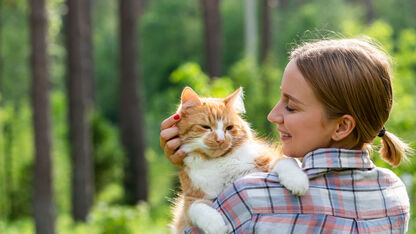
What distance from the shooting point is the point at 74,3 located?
1358 centimetres

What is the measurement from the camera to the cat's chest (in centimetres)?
238

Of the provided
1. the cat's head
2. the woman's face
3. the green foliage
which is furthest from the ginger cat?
the green foliage

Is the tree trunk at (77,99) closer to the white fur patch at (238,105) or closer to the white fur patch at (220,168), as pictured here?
the white fur patch at (238,105)

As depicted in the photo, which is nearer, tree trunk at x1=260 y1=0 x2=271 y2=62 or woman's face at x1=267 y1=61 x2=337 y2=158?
woman's face at x1=267 y1=61 x2=337 y2=158

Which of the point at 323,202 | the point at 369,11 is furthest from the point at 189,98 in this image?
the point at 369,11

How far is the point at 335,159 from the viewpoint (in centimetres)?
192

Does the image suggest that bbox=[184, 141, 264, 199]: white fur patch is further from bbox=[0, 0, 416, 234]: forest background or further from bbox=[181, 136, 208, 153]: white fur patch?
bbox=[0, 0, 416, 234]: forest background

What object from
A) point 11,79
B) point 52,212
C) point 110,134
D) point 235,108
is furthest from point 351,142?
point 11,79

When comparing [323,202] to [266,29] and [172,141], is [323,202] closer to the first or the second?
[172,141]

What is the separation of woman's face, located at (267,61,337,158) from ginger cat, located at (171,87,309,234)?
0.39 ft

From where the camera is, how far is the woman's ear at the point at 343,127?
1955 mm

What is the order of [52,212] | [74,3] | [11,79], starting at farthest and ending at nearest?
[11,79]
[74,3]
[52,212]

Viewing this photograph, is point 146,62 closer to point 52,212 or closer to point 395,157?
point 52,212

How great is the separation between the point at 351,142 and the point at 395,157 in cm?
33
